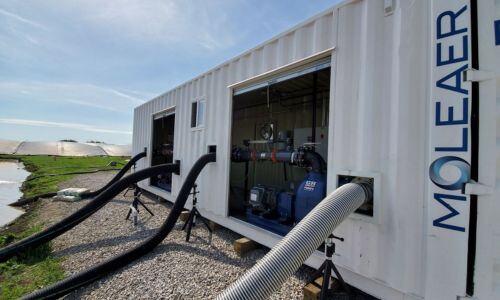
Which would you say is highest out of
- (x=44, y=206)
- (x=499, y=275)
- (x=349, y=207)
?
(x=349, y=207)

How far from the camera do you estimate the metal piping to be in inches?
53.7

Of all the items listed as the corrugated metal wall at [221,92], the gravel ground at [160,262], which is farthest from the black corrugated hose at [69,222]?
the corrugated metal wall at [221,92]

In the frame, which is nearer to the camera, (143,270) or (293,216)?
(143,270)

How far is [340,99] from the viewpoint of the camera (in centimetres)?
230

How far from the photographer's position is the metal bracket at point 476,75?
1.17 meters

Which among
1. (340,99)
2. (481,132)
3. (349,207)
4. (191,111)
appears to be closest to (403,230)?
(349,207)

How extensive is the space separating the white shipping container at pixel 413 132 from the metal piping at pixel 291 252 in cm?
44

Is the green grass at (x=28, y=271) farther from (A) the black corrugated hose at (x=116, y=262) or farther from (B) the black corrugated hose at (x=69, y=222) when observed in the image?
(A) the black corrugated hose at (x=116, y=262)

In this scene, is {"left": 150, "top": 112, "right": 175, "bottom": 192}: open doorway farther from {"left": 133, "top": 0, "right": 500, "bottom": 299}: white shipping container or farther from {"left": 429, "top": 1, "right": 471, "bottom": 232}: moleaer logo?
{"left": 429, "top": 1, "right": 471, "bottom": 232}: moleaer logo

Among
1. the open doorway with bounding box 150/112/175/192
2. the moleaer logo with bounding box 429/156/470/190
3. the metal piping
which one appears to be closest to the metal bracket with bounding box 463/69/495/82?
the moleaer logo with bounding box 429/156/470/190

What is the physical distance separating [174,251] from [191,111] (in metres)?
2.65

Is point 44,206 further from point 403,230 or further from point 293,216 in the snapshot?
point 403,230

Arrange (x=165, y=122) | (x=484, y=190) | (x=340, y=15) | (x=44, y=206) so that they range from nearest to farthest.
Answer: (x=484, y=190) < (x=340, y=15) < (x=44, y=206) < (x=165, y=122)

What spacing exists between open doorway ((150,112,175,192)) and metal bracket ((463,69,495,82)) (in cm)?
622
